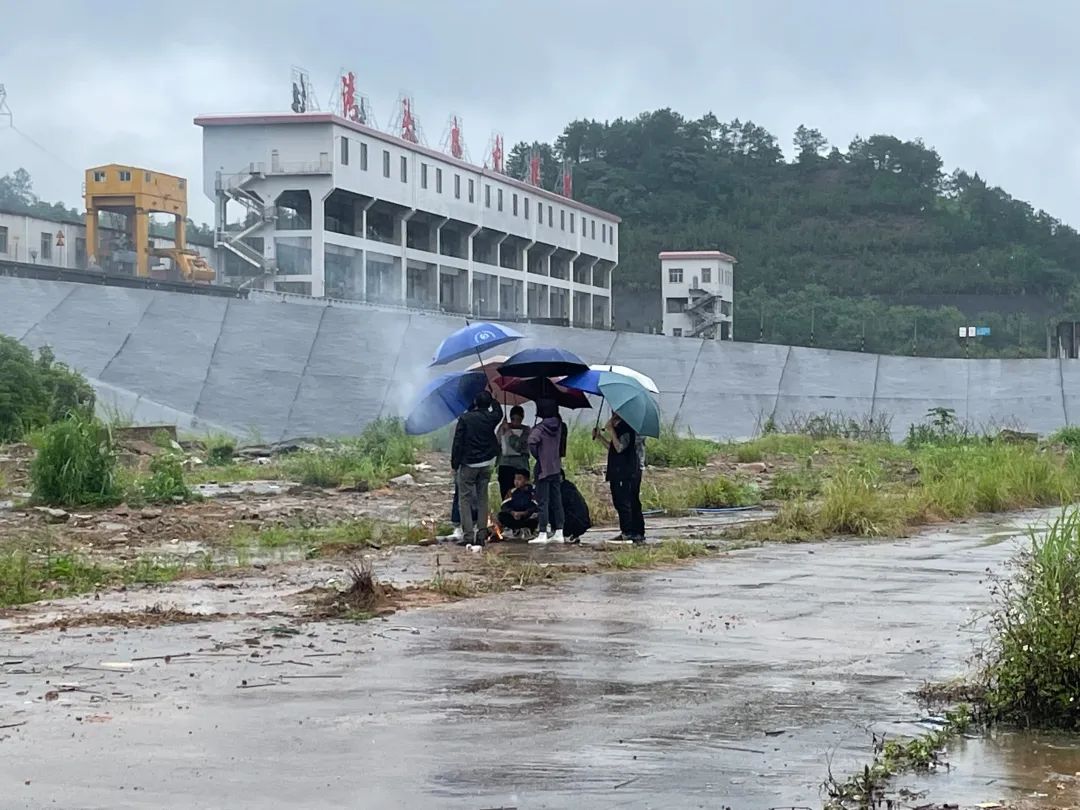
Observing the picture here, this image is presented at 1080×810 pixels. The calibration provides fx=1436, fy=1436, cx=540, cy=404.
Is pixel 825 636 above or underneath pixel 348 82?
underneath

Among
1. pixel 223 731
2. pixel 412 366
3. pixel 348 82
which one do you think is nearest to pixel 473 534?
pixel 223 731

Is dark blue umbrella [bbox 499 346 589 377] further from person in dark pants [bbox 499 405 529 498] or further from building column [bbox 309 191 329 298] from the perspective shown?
building column [bbox 309 191 329 298]

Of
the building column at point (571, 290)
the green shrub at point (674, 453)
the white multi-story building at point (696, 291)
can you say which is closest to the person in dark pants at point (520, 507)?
the green shrub at point (674, 453)

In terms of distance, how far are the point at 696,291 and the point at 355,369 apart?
55.3 metres

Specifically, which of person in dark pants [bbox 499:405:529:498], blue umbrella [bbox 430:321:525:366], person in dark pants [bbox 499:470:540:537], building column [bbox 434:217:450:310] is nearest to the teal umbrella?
person in dark pants [bbox 499:405:529:498]

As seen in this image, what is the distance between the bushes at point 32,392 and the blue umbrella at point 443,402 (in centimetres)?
1039

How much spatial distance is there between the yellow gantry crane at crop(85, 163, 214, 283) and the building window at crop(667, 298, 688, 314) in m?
30.8

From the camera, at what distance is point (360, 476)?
69.2 feet

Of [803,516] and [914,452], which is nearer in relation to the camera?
[803,516]

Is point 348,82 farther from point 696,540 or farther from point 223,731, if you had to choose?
point 223,731

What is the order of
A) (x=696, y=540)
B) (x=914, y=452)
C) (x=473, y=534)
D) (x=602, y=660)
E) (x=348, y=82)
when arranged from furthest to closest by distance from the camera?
1. (x=348, y=82)
2. (x=914, y=452)
3. (x=696, y=540)
4. (x=473, y=534)
5. (x=602, y=660)

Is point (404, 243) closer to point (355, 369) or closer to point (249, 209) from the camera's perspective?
point (249, 209)

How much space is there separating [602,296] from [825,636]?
83071 millimetres

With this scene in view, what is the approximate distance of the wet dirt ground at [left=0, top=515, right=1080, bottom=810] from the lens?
19.3 feet
